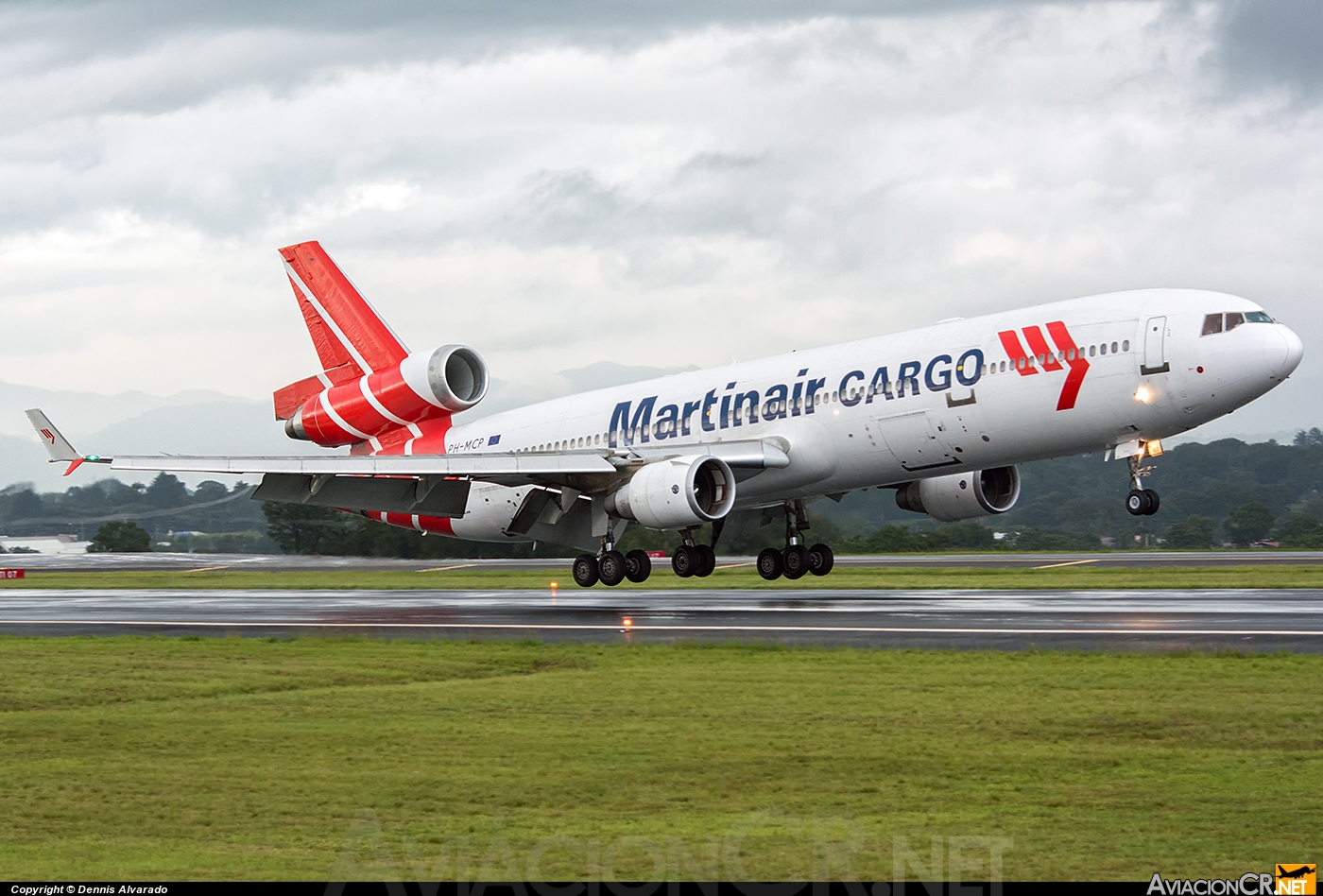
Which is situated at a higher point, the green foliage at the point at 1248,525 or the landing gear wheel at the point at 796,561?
the green foliage at the point at 1248,525

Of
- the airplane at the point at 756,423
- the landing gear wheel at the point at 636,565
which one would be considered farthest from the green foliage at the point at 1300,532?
the landing gear wheel at the point at 636,565

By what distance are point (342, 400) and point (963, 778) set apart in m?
36.0

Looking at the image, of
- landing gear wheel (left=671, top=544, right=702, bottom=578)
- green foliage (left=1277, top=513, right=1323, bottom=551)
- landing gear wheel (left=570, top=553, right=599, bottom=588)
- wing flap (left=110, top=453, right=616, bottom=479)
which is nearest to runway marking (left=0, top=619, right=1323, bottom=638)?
wing flap (left=110, top=453, right=616, bottom=479)

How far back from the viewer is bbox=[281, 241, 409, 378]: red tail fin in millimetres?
44469

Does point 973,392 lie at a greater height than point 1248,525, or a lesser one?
greater

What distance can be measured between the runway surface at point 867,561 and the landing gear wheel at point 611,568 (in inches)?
711

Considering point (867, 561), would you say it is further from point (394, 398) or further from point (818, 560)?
point (394, 398)

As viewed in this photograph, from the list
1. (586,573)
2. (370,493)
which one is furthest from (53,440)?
(586,573)

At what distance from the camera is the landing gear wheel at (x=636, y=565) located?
120ft

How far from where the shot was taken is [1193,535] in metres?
77.6

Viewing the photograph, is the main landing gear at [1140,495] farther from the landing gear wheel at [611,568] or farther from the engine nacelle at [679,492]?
the landing gear wheel at [611,568]

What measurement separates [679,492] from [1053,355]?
29.3 ft

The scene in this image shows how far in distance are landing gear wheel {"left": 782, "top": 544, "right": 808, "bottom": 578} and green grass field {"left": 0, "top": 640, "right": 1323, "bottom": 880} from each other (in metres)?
20.7

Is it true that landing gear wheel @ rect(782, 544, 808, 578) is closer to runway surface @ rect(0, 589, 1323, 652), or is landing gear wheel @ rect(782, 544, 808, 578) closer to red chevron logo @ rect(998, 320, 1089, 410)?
runway surface @ rect(0, 589, 1323, 652)
